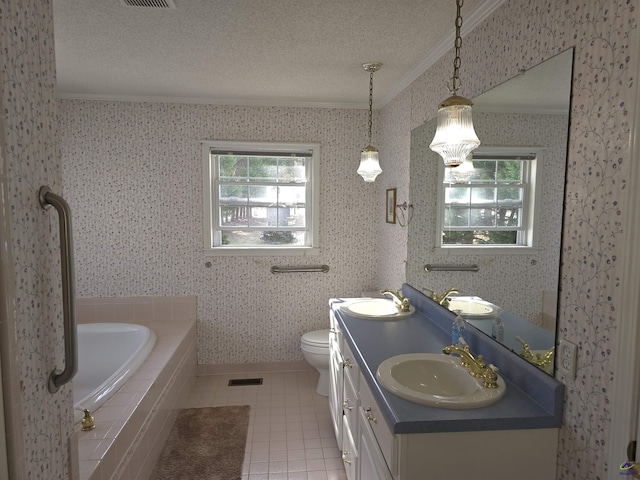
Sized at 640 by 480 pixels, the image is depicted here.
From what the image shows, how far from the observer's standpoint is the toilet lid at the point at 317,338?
3150 millimetres

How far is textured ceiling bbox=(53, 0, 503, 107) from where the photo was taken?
1871mm

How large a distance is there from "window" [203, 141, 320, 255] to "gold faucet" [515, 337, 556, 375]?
2.29 meters

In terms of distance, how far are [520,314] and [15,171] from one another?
1.70 m

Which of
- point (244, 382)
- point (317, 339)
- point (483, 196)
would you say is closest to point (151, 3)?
point (483, 196)

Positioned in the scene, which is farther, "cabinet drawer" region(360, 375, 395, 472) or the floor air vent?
the floor air vent

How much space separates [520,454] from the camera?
1.28 m

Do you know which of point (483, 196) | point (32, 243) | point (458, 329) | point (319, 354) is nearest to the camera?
point (32, 243)

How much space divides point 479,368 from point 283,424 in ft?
5.91

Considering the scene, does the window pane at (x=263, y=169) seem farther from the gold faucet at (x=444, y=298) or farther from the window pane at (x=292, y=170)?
the gold faucet at (x=444, y=298)

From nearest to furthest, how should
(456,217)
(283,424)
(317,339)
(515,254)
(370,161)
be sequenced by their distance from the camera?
1. (515,254)
2. (456,217)
3. (370,161)
4. (283,424)
5. (317,339)

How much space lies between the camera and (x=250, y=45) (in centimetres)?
227

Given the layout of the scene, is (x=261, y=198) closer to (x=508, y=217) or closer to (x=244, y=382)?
(x=244, y=382)

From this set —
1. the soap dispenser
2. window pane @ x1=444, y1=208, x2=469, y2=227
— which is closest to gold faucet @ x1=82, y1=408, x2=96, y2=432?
the soap dispenser

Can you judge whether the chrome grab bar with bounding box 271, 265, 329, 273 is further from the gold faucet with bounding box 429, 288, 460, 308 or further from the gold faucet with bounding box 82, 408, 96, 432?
the gold faucet with bounding box 82, 408, 96, 432
